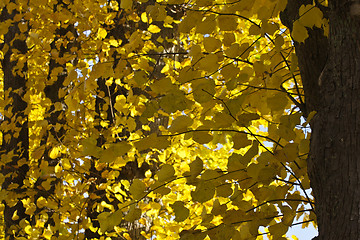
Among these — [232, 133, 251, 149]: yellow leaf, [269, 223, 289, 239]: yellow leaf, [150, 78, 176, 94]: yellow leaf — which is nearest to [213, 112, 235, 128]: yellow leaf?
[232, 133, 251, 149]: yellow leaf

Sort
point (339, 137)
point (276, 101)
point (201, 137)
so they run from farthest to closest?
point (201, 137) < point (276, 101) < point (339, 137)

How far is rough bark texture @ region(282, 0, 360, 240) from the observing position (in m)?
1.31

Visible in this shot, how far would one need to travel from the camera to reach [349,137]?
1346 millimetres

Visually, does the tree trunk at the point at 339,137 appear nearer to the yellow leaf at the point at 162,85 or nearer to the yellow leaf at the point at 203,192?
the yellow leaf at the point at 203,192

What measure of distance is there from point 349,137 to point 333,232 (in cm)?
29

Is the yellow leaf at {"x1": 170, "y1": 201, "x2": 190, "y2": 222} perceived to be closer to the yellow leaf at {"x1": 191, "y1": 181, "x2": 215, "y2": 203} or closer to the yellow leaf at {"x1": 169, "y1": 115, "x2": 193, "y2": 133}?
the yellow leaf at {"x1": 191, "y1": 181, "x2": 215, "y2": 203}

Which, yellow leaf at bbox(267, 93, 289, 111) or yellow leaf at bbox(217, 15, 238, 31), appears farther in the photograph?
yellow leaf at bbox(217, 15, 238, 31)

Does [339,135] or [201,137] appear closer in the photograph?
[339,135]

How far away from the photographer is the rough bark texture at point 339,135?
4.31 feet

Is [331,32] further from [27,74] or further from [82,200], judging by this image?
[27,74]

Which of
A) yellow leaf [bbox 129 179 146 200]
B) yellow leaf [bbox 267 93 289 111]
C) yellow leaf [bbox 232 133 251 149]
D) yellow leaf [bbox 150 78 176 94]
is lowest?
yellow leaf [bbox 129 179 146 200]

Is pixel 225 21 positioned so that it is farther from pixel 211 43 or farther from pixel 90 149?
pixel 90 149

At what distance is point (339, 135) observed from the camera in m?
1.37

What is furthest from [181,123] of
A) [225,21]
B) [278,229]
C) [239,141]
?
[278,229]
